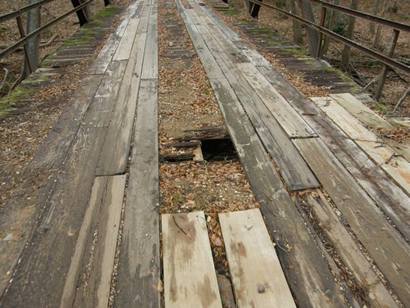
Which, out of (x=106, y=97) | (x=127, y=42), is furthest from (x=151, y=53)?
(x=106, y=97)

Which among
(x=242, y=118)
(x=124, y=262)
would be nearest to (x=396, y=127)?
(x=242, y=118)

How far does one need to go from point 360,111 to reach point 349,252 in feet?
7.93

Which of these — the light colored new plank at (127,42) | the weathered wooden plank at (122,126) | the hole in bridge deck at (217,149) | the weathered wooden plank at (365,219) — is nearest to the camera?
the weathered wooden plank at (365,219)

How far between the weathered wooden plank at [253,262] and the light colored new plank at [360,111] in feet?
6.99

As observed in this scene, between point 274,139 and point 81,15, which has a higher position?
point 81,15

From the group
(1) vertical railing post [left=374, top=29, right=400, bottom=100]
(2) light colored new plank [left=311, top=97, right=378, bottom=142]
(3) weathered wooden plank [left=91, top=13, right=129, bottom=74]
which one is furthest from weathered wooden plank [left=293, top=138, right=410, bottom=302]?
(3) weathered wooden plank [left=91, top=13, right=129, bottom=74]

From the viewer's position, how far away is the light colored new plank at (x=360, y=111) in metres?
3.85

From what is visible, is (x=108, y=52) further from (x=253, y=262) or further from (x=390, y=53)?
(x=253, y=262)

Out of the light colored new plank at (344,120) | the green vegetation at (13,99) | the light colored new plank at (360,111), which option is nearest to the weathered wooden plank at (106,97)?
the green vegetation at (13,99)

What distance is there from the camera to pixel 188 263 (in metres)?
2.14

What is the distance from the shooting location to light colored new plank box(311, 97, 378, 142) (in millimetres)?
3582

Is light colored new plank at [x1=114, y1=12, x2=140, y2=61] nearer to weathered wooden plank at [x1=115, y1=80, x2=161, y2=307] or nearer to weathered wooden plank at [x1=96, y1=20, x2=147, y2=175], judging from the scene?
weathered wooden plank at [x1=96, y1=20, x2=147, y2=175]

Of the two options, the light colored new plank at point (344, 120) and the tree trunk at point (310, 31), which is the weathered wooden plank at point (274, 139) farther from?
the tree trunk at point (310, 31)

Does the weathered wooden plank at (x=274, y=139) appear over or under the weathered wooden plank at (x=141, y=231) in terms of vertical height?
over
